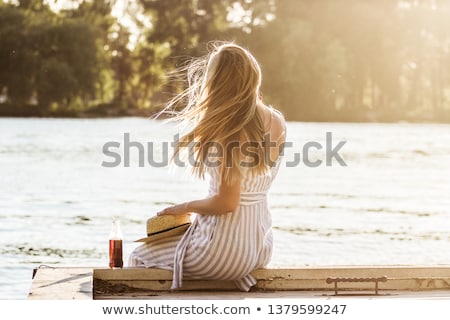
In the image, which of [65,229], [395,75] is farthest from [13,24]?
[65,229]

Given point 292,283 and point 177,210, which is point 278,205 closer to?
point 292,283

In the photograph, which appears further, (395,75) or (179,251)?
(395,75)

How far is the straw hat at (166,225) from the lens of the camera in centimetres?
460

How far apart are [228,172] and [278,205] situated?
359 inches

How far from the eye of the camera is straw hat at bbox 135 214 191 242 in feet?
15.1

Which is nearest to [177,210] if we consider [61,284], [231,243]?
[231,243]

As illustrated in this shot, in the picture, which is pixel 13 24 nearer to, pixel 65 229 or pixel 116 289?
pixel 65 229

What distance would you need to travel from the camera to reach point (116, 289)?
4.59 m

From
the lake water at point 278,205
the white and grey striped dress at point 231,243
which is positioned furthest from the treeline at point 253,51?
the white and grey striped dress at point 231,243

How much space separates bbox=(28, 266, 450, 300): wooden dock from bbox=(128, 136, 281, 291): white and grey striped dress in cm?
6

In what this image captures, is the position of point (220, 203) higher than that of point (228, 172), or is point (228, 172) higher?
point (228, 172)

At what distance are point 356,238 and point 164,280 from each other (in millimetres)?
6209

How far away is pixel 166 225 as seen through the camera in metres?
4.63

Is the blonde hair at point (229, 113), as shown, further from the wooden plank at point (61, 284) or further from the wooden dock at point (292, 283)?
the wooden plank at point (61, 284)
